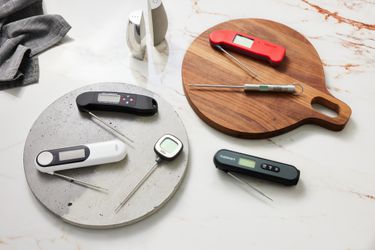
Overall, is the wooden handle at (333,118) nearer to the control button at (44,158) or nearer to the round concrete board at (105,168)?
the round concrete board at (105,168)

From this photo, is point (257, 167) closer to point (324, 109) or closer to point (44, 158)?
point (324, 109)

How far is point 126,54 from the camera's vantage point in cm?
99

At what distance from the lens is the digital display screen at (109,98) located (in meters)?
0.85

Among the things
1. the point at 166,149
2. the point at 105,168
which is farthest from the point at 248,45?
the point at 105,168

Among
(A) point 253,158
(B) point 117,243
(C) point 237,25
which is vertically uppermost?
(C) point 237,25

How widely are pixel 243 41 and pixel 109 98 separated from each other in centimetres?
34

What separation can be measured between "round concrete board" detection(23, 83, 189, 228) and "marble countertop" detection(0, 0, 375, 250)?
0.09 ft

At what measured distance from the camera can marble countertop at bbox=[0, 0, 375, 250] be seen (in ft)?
2.47

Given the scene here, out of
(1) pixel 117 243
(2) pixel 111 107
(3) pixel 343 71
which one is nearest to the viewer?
(1) pixel 117 243

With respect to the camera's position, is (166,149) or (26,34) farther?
(26,34)

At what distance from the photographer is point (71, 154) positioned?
0.78 meters

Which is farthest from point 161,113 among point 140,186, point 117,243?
point 117,243

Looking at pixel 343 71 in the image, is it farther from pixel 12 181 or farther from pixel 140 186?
pixel 12 181

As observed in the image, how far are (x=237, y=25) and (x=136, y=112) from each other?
0.36 metres
